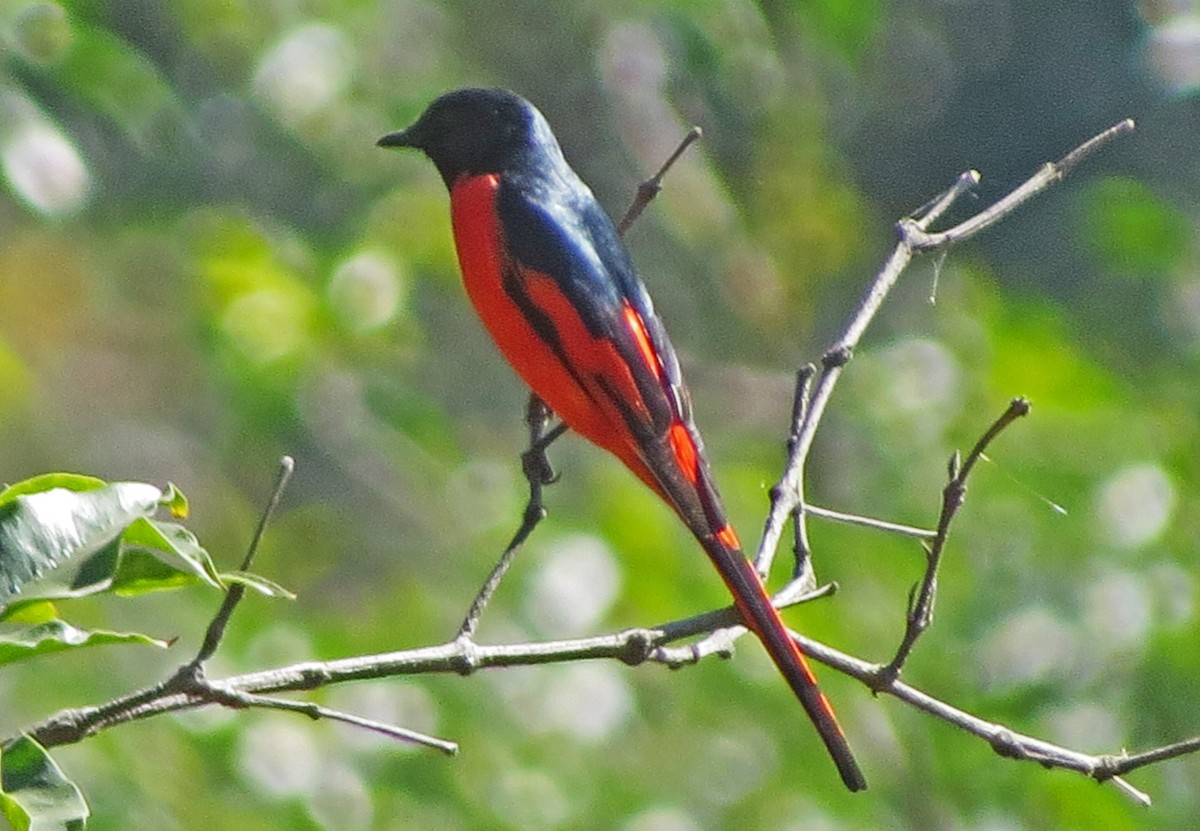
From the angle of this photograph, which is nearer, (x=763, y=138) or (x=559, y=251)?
(x=559, y=251)

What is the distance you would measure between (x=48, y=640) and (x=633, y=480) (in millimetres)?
3256

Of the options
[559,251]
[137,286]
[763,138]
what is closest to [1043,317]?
[559,251]

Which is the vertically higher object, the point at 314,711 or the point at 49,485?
the point at 49,485

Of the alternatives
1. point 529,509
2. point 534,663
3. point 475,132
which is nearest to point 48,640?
point 534,663

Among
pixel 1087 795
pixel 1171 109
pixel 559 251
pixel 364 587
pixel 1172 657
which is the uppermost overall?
pixel 1171 109

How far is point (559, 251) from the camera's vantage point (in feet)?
10.2

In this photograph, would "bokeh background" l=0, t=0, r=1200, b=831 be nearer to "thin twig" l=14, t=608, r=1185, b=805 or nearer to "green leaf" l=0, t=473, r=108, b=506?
"thin twig" l=14, t=608, r=1185, b=805

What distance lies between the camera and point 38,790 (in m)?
1.28

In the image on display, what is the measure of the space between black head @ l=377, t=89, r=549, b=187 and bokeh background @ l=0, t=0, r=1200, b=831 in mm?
672

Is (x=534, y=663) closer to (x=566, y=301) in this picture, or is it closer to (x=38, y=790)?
(x=38, y=790)

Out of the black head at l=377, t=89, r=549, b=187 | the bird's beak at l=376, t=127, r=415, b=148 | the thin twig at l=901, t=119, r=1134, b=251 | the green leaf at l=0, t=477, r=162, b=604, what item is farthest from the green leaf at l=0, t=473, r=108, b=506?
the bird's beak at l=376, t=127, r=415, b=148

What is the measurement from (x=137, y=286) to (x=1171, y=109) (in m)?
5.20

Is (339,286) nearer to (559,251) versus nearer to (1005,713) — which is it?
(559,251)

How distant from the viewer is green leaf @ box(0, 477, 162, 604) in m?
1.36
